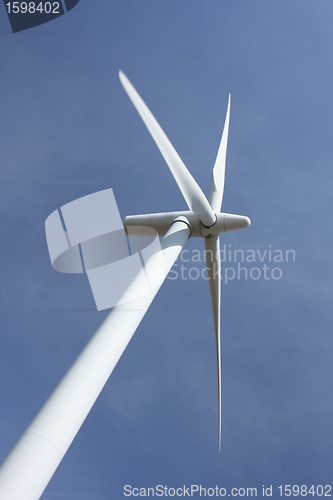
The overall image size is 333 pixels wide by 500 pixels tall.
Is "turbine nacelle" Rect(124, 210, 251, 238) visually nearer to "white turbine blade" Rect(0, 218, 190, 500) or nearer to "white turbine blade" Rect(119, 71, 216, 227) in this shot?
"white turbine blade" Rect(119, 71, 216, 227)

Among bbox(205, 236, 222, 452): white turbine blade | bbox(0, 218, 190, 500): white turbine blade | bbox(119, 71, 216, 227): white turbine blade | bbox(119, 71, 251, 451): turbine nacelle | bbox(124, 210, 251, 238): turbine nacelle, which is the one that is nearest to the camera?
bbox(0, 218, 190, 500): white turbine blade

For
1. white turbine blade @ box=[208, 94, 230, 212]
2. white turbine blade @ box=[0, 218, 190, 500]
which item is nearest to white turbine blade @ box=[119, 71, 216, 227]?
white turbine blade @ box=[208, 94, 230, 212]

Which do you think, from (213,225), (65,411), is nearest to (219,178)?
(213,225)

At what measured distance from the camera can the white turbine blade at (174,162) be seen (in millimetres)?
13672

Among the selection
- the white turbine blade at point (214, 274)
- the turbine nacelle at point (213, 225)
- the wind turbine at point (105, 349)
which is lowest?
the white turbine blade at point (214, 274)

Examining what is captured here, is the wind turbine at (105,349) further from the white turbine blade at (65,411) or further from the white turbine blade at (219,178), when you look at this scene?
the white turbine blade at (219,178)

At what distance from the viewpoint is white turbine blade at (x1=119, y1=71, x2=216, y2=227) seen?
13672mm

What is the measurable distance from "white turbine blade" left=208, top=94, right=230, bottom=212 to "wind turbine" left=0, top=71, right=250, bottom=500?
3.00 metres

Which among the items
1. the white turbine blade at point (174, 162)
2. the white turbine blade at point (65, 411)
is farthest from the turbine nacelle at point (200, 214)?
the white turbine blade at point (65, 411)

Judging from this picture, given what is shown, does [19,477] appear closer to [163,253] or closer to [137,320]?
[137,320]

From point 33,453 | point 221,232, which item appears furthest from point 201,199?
point 33,453

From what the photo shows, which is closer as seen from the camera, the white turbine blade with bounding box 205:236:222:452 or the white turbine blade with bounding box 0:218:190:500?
the white turbine blade with bounding box 0:218:190:500

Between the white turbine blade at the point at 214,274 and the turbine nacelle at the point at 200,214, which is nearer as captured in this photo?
the turbine nacelle at the point at 200,214

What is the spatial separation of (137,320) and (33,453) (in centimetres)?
465
